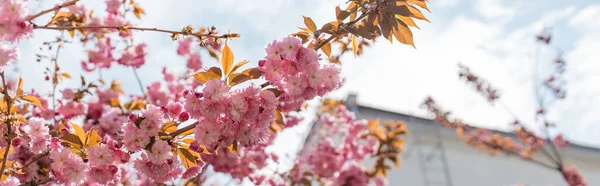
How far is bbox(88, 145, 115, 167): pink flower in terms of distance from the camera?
141cm

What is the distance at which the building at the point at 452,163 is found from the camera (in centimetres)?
1050

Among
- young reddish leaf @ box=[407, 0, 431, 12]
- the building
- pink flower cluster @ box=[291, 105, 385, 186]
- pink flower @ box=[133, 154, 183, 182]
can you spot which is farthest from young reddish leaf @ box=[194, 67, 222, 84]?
the building

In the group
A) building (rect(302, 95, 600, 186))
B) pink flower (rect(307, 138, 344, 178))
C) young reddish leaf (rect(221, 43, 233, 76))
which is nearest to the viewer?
young reddish leaf (rect(221, 43, 233, 76))

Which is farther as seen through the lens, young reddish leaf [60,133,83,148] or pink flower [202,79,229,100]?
young reddish leaf [60,133,83,148]

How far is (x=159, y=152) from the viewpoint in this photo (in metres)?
1.39

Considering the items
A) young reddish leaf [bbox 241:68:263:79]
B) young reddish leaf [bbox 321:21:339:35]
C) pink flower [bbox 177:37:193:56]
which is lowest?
young reddish leaf [bbox 241:68:263:79]

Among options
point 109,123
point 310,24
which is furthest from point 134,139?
point 109,123

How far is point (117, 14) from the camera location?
292cm

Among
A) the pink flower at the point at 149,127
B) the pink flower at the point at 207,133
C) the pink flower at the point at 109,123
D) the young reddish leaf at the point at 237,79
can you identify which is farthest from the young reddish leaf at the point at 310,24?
the pink flower at the point at 109,123

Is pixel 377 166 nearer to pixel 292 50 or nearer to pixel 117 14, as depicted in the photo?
pixel 117 14

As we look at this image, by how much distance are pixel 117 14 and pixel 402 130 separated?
7.15 ft

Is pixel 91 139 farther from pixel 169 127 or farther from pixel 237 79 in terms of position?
pixel 237 79

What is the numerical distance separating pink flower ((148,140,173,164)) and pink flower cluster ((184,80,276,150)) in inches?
3.9

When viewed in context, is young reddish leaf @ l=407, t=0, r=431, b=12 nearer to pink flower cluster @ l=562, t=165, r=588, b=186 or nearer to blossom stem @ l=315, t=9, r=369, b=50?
blossom stem @ l=315, t=9, r=369, b=50
